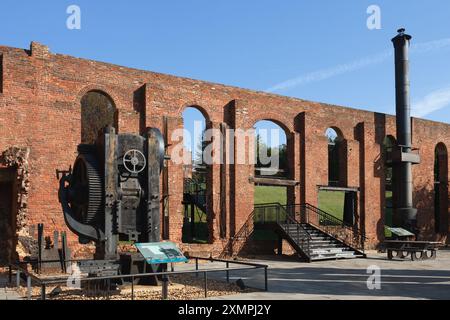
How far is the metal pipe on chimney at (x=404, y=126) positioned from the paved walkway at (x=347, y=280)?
648 cm

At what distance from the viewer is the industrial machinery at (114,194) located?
10188 mm

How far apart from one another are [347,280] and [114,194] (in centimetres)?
607

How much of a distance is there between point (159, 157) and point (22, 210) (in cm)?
694

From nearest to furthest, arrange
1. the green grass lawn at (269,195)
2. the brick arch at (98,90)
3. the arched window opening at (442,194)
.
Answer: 1. the brick arch at (98,90)
2. the arched window opening at (442,194)
3. the green grass lawn at (269,195)

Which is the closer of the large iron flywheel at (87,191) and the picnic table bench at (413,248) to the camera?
the large iron flywheel at (87,191)

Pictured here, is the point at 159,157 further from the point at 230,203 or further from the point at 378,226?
the point at 378,226

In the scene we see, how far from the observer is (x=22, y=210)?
1584 cm

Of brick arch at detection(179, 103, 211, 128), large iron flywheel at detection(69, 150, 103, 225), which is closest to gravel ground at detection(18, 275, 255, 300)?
large iron flywheel at detection(69, 150, 103, 225)

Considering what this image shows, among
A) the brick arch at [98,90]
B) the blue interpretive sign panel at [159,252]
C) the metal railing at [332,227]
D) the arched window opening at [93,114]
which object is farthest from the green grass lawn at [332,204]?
the blue interpretive sign panel at [159,252]

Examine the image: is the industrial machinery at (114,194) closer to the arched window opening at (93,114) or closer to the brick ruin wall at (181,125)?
the brick ruin wall at (181,125)

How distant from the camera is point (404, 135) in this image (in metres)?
25.1

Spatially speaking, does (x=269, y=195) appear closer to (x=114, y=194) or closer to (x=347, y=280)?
(x=347, y=280)
